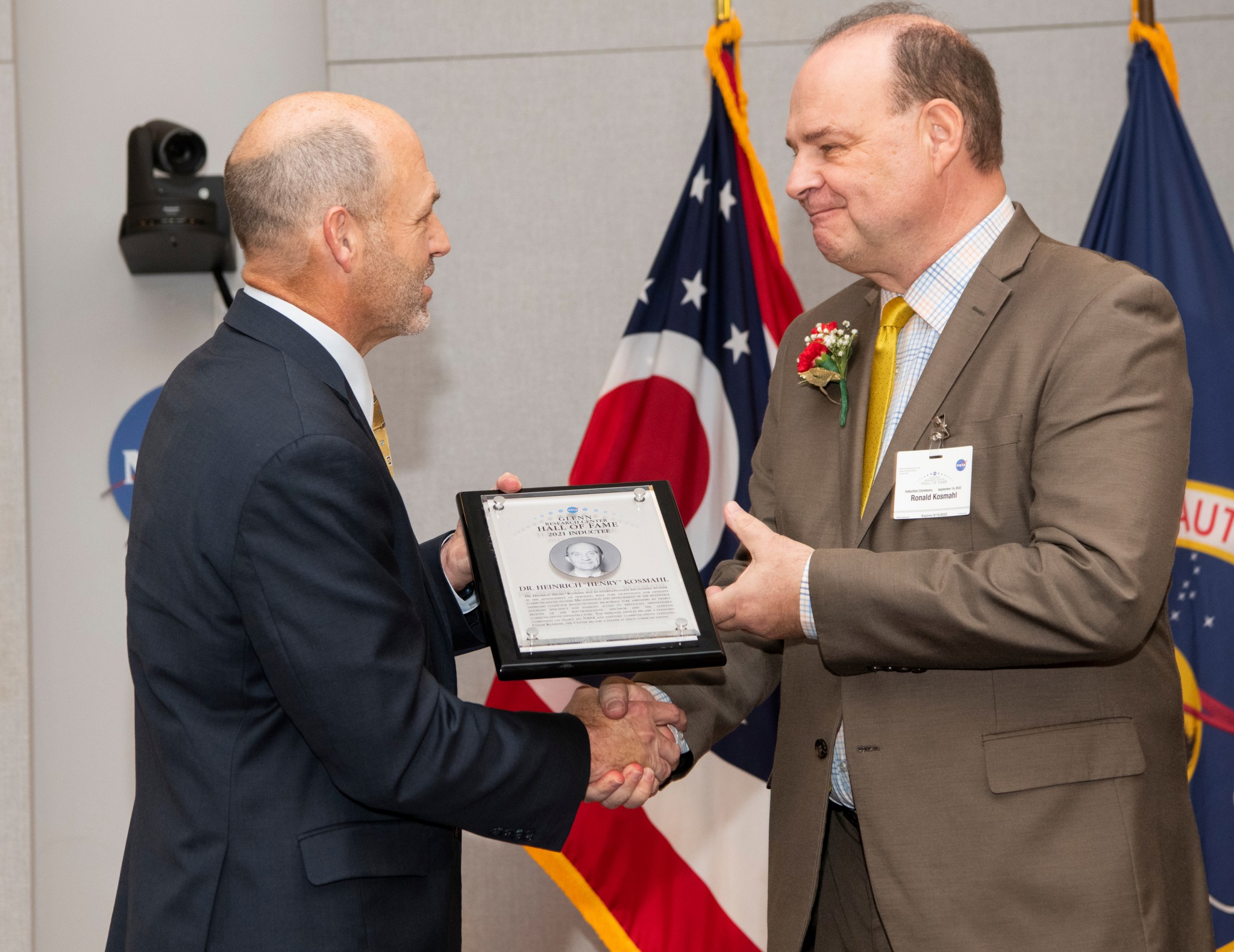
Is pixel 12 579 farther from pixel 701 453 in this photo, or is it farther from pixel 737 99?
pixel 737 99

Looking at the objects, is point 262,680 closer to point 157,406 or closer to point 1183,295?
point 157,406

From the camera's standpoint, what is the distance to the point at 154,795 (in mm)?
1748

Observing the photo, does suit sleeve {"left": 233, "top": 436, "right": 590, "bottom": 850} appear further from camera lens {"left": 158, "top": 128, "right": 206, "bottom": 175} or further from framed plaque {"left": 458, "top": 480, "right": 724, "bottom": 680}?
camera lens {"left": 158, "top": 128, "right": 206, "bottom": 175}

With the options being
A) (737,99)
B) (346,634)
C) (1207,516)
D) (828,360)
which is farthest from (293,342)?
(1207,516)

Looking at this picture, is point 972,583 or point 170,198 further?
point 170,198

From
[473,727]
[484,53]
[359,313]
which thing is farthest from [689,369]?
[473,727]

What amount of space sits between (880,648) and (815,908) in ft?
2.01

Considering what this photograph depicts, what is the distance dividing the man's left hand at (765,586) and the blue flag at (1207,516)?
5.01ft

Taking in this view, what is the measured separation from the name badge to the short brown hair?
58 centimetres

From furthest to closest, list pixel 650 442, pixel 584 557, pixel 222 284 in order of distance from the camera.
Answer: pixel 222 284, pixel 650 442, pixel 584 557

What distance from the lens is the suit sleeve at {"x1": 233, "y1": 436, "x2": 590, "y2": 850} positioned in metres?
1.60

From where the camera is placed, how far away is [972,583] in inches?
68.9

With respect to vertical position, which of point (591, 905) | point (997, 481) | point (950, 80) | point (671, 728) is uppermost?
point (950, 80)

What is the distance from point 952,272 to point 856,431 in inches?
12.9
